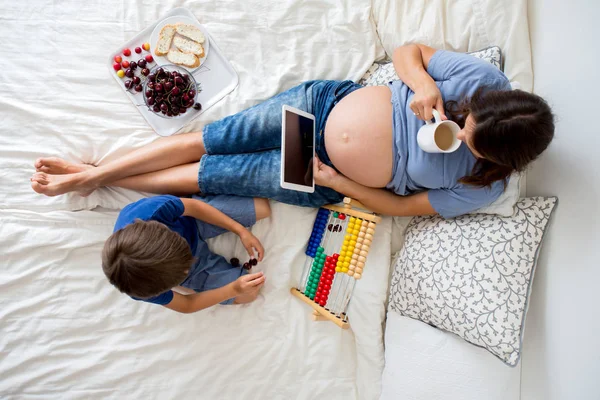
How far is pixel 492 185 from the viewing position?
1.08m

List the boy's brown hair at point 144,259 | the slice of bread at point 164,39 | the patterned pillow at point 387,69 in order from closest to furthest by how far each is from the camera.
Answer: the boy's brown hair at point 144,259 < the patterned pillow at point 387,69 < the slice of bread at point 164,39

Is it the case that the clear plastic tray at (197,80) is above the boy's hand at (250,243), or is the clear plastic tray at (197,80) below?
above

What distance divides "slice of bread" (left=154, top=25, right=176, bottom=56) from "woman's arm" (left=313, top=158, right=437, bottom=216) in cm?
71

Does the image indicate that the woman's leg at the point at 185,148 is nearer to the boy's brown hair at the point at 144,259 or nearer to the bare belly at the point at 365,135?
the bare belly at the point at 365,135

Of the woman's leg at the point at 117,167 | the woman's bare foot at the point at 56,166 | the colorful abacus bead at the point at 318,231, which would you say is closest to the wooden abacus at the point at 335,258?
the colorful abacus bead at the point at 318,231

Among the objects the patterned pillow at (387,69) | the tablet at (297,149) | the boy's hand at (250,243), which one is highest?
the patterned pillow at (387,69)

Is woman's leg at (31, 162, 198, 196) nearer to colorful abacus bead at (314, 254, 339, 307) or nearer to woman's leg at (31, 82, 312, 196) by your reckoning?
woman's leg at (31, 82, 312, 196)

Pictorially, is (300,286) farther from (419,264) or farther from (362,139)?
(362,139)

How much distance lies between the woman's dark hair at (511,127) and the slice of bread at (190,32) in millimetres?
975

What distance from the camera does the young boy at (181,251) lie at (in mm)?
998

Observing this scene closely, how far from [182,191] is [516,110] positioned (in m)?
1.04

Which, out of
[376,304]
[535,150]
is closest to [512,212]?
[535,150]

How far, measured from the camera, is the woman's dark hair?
87 cm

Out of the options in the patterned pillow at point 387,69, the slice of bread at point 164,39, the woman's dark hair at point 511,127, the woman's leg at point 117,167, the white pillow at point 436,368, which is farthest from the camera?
the slice of bread at point 164,39
